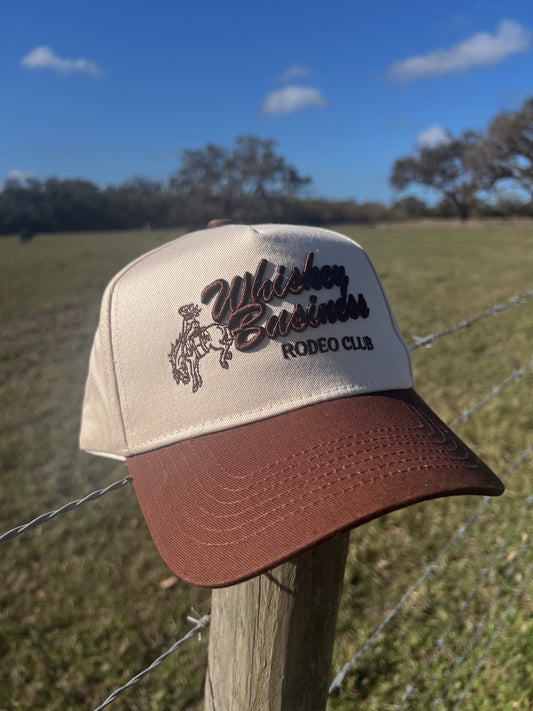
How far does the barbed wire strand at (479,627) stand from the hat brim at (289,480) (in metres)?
1.46

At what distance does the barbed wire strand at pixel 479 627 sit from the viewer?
1911 millimetres

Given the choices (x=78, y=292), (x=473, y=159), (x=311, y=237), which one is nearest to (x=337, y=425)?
(x=311, y=237)

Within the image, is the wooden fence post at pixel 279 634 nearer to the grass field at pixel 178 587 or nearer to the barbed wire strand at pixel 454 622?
the barbed wire strand at pixel 454 622

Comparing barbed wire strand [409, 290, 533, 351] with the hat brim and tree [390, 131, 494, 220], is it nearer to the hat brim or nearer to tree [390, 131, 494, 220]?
the hat brim

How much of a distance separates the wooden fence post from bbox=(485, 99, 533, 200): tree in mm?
39041

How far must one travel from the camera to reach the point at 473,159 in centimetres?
3694

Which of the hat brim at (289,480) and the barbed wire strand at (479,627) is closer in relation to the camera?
the hat brim at (289,480)

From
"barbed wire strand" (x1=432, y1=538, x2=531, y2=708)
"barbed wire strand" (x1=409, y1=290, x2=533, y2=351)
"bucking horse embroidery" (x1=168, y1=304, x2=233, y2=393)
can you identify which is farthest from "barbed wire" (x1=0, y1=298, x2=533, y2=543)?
"barbed wire strand" (x1=432, y1=538, x2=531, y2=708)

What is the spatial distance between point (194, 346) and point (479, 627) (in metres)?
1.91

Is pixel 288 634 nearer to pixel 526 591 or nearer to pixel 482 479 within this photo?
pixel 482 479

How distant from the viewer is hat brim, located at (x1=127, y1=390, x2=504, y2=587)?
734 mm

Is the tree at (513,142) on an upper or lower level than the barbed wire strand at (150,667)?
upper

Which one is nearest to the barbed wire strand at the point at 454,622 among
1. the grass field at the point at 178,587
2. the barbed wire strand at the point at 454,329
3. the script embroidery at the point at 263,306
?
the grass field at the point at 178,587

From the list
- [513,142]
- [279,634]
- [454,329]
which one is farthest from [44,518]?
[513,142]
